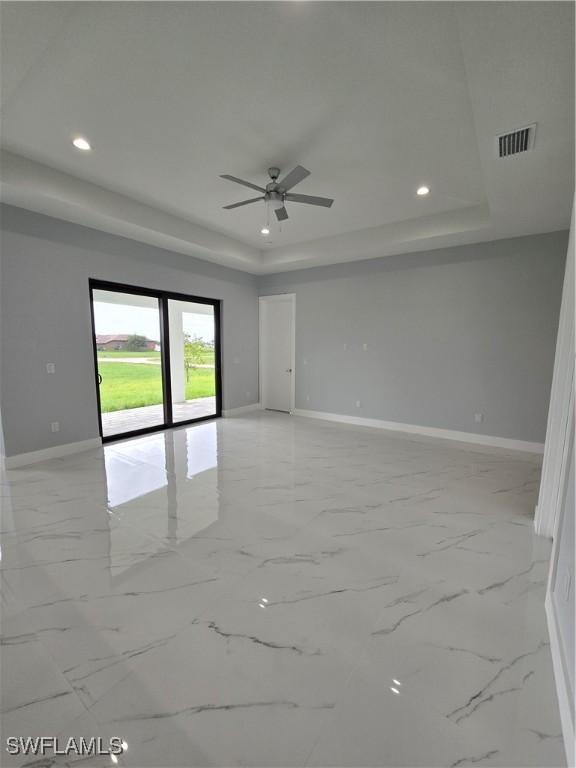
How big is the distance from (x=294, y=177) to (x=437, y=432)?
3.93 m

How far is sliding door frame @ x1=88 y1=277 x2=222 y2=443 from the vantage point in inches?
167

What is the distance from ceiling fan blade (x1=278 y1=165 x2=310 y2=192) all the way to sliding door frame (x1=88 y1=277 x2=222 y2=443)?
270 cm

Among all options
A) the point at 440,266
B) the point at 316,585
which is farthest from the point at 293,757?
the point at 440,266

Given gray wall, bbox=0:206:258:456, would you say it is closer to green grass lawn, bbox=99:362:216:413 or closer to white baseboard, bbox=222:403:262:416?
green grass lawn, bbox=99:362:216:413

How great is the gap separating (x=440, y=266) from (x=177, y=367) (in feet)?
15.3

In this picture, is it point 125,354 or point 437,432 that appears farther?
point 437,432

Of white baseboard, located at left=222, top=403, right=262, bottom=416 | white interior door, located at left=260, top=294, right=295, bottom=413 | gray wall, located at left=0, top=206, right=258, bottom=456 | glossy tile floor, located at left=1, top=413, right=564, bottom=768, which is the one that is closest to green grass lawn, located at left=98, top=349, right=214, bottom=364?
gray wall, located at left=0, top=206, right=258, bottom=456

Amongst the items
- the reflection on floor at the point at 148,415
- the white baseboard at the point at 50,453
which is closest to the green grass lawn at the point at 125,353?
the reflection on floor at the point at 148,415

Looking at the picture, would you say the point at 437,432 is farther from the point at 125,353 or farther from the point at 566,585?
the point at 125,353

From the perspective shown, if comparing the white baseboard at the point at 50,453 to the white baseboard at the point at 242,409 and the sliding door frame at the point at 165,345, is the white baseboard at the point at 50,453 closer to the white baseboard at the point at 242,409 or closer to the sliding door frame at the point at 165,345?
the sliding door frame at the point at 165,345

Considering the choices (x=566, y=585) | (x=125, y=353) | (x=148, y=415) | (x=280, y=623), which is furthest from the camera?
(x=148, y=415)

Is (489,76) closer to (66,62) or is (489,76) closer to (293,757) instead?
(66,62)

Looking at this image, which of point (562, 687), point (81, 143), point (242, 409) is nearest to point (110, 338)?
point (81, 143)

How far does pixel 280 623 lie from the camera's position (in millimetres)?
1601
